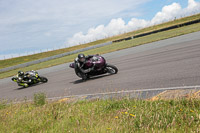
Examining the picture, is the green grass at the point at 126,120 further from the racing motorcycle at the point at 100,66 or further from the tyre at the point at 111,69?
the tyre at the point at 111,69

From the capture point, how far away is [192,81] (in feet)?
24.6

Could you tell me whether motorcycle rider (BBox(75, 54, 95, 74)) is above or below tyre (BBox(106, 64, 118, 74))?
above

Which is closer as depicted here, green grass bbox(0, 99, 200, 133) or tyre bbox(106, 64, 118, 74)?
green grass bbox(0, 99, 200, 133)

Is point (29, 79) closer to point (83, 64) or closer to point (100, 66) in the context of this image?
point (83, 64)

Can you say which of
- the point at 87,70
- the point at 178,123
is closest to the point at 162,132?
the point at 178,123

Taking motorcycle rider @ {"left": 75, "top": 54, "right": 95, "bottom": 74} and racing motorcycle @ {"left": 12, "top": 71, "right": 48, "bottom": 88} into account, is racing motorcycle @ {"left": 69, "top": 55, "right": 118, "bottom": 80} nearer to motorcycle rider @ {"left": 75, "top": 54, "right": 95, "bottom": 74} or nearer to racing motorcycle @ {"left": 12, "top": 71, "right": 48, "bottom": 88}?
motorcycle rider @ {"left": 75, "top": 54, "right": 95, "bottom": 74}

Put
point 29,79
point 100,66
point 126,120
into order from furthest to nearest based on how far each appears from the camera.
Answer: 1. point 29,79
2. point 100,66
3. point 126,120

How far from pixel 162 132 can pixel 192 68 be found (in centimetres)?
648

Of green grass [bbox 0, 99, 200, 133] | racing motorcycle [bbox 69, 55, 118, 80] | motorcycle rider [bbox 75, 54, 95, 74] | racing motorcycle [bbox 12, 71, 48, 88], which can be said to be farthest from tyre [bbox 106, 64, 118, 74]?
green grass [bbox 0, 99, 200, 133]

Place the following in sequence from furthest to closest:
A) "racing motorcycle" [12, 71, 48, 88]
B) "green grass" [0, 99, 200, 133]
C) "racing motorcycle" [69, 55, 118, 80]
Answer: "racing motorcycle" [12, 71, 48, 88], "racing motorcycle" [69, 55, 118, 80], "green grass" [0, 99, 200, 133]

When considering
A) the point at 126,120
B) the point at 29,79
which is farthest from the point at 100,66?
the point at 126,120

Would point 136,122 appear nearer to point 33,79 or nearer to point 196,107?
point 196,107

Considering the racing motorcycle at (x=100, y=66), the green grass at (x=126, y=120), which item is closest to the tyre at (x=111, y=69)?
the racing motorcycle at (x=100, y=66)

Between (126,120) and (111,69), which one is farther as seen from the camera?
(111,69)
